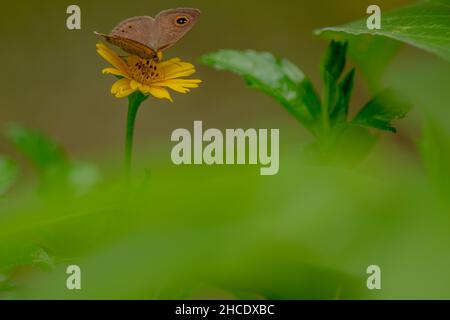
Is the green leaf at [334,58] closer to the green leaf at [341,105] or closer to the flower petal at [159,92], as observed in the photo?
the green leaf at [341,105]

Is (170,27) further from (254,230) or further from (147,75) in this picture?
(254,230)

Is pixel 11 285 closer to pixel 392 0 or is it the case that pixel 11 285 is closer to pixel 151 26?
pixel 151 26

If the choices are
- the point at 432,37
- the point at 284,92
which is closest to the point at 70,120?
the point at 284,92

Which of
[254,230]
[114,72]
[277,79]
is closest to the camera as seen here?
[254,230]

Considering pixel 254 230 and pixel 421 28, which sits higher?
pixel 421 28

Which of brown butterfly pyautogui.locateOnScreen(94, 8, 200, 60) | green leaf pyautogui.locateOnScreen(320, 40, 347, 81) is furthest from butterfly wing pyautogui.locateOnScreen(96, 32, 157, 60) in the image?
green leaf pyautogui.locateOnScreen(320, 40, 347, 81)

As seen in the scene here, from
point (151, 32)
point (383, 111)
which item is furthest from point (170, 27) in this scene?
point (383, 111)

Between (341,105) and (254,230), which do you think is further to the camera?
(341,105)

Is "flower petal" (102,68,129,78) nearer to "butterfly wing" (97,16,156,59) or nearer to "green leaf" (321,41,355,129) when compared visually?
"butterfly wing" (97,16,156,59)
